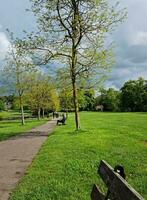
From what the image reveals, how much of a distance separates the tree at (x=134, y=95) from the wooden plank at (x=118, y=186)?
4696 inches

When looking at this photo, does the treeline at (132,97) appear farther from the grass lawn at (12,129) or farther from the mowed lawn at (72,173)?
the mowed lawn at (72,173)

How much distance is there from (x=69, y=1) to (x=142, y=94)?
9931cm

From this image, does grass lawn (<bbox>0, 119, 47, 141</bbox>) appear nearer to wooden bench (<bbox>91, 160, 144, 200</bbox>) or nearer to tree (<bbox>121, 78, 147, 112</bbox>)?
wooden bench (<bbox>91, 160, 144, 200</bbox>)

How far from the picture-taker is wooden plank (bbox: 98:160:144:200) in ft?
11.9

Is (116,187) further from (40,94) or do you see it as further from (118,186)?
(40,94)

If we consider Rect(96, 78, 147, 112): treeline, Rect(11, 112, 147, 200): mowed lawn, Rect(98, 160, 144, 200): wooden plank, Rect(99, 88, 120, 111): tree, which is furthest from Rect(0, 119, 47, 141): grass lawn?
Rect(99, 88, 120, 111): tree

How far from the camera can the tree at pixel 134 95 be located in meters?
124

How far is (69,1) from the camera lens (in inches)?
1105

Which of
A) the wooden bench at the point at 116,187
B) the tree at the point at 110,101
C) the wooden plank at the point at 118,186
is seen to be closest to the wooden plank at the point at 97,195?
the wooden bench at the point at 116,187

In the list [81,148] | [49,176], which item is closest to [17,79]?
[81,148]

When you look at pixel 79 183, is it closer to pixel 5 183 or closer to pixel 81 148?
pixel 5 183

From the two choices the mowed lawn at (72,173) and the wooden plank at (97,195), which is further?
the mowed lawn at (72,173)

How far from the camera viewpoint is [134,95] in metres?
126

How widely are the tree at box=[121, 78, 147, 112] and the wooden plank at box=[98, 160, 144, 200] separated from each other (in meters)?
119
